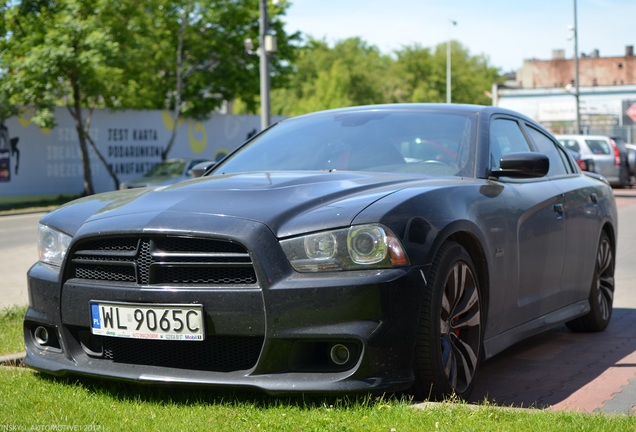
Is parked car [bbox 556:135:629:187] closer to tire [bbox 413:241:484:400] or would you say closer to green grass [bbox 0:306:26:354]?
green grass [bbox 0:306:26:354]

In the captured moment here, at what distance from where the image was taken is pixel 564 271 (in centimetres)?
611

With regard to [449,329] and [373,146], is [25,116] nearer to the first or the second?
[373,146]

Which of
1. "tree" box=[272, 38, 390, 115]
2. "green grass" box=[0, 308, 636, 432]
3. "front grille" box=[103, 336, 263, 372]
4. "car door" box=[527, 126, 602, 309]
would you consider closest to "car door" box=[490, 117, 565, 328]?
"car door" box=[527, 126, 602, 309]

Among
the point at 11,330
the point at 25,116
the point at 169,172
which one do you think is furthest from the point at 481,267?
the point at 25,116

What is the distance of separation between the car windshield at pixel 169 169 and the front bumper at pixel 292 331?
2311cm

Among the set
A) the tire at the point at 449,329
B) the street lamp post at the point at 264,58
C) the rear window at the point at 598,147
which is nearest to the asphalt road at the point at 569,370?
the tire at the point at 449,329

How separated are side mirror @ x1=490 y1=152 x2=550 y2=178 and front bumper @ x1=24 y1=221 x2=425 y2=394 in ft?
4.42

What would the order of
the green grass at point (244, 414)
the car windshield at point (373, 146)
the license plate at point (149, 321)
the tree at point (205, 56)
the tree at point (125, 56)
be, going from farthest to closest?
1. the tree at point (205, 56)
2. the tree at point (125, 56)
3. the car windshield at point (373, 146)
4. the license plate at point (149, 321)
5. the green grass at point (244, 414)

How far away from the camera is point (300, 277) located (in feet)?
13.5

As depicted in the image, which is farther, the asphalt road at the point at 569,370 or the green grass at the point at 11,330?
the green grass at the point at 11,330

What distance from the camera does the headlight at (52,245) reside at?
4.72 m

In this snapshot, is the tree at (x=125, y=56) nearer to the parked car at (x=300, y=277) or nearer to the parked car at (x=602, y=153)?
the parked car at (x=602, y=153)

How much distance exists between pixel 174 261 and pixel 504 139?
251cm

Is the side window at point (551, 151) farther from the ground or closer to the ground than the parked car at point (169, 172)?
farther from the ground
